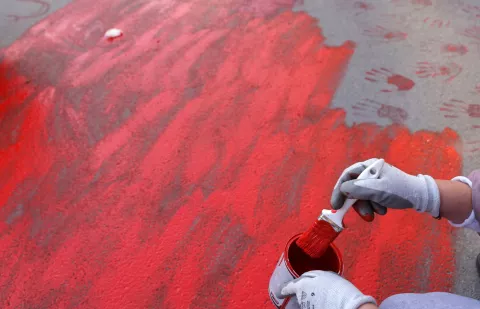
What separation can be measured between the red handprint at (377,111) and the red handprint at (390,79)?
4.5 inches

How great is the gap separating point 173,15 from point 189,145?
0.95m

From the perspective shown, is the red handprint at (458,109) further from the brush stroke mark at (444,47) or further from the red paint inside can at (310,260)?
the red paint inside can at (310,260)

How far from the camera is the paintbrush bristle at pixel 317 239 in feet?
A: 3.48

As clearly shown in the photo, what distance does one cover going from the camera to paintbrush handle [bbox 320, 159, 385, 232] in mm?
1050

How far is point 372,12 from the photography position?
7.61 ft

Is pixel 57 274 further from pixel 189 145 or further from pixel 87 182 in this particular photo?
pixel 189 145

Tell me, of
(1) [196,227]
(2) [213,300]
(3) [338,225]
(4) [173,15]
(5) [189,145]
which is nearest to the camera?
(3) [338,225]

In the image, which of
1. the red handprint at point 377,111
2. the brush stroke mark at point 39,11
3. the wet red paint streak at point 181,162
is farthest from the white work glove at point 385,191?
the brush stroke mark at point 39,11

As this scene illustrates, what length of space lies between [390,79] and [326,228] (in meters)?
1.13

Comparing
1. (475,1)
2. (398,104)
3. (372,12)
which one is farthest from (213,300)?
(475,1)

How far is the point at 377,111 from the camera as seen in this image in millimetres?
1806

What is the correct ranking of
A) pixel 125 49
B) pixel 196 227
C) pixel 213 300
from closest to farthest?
1. pixel 213 300
2. pixel 196 227
3. pixel 125 49

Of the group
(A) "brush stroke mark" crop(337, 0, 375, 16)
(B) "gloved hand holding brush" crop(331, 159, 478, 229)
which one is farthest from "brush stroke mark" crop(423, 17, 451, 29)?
(B) "gloved hand holding brush" crop(331, 159, 478, 229)

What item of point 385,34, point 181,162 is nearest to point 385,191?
point 181,162
